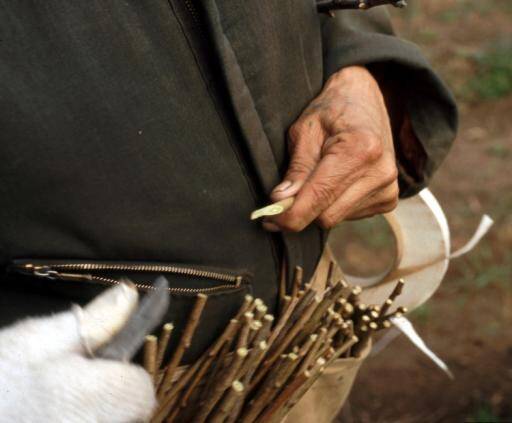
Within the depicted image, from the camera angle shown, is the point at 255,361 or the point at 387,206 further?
the point at 387,206

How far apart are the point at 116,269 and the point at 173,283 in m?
0.13

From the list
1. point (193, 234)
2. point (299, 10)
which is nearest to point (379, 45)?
point (299, 10)

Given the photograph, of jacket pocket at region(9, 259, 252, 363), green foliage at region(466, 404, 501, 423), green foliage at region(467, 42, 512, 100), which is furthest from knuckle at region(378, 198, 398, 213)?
green foliage at region(467, 42, 512, 100)

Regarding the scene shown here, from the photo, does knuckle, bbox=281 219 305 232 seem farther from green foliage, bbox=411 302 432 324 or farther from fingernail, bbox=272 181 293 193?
green foliage, bbox=411 302 432 324

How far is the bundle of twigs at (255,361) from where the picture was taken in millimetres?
1299

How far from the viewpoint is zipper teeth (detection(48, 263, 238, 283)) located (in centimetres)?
118

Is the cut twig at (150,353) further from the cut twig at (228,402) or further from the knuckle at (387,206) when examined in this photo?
the knuckle at (387,206)

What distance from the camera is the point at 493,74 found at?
4723mm

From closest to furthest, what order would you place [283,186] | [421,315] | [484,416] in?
[283,186] → [484,416] → [421,315]

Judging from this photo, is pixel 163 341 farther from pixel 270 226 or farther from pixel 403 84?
pixel 403 84

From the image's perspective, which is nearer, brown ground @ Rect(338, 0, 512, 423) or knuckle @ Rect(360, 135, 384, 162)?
knuckle @ Rect(360, 135, 384, 162)

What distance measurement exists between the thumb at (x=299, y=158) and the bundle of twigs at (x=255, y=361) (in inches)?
7.5

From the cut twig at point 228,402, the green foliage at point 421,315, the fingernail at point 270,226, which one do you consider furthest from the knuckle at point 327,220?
the green foliage at point 421,315

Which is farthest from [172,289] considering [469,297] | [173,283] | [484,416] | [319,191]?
[469,297]
